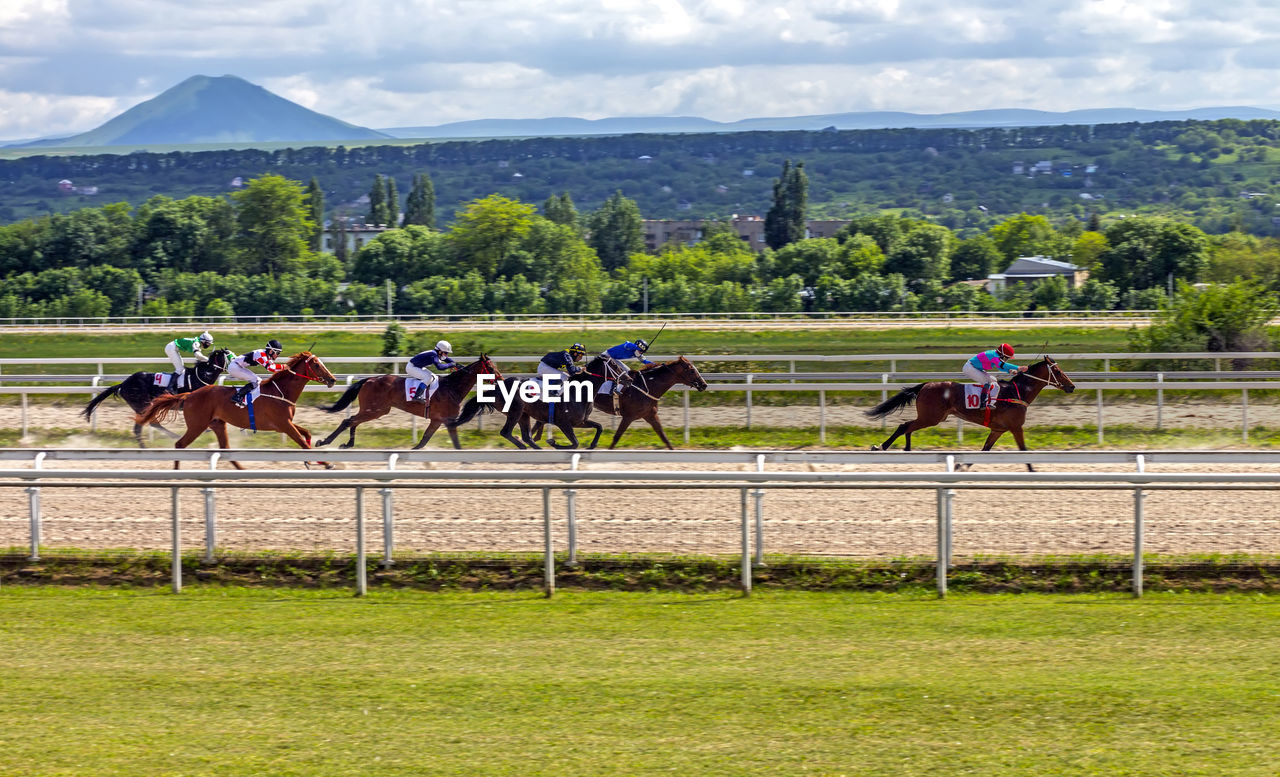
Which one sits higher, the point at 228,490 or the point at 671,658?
the point at 228,490

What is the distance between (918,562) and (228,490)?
4.21 m

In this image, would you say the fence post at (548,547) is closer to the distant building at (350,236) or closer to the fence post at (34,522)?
the fence post at (34,522)

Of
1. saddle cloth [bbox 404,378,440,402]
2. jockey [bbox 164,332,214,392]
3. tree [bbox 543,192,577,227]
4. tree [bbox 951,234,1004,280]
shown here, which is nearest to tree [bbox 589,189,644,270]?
tree [bbox 543,192,577,227]

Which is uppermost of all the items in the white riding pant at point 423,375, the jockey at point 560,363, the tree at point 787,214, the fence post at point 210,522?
the tree at point 787,214

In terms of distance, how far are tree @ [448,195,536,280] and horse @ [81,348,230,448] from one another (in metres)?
60.5

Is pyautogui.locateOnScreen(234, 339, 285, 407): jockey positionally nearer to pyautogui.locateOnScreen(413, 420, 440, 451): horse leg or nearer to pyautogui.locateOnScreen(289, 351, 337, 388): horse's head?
pyautogui.locateOnScreen(289, 351, 337, 388): horse's head

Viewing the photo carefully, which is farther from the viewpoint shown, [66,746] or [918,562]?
[918,562]

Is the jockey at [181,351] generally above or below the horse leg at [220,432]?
above

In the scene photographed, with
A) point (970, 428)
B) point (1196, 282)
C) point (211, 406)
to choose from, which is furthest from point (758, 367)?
point (1196, 282)

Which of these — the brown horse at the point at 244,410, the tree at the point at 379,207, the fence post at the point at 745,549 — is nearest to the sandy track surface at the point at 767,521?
the fence post at the point at 745,549

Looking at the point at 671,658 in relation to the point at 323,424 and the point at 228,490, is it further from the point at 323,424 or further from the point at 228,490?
the point at 323,424

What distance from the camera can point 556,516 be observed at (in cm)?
821

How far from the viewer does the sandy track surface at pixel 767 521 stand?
26.0 feet

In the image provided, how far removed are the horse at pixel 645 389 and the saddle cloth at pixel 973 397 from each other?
3.02 meters
